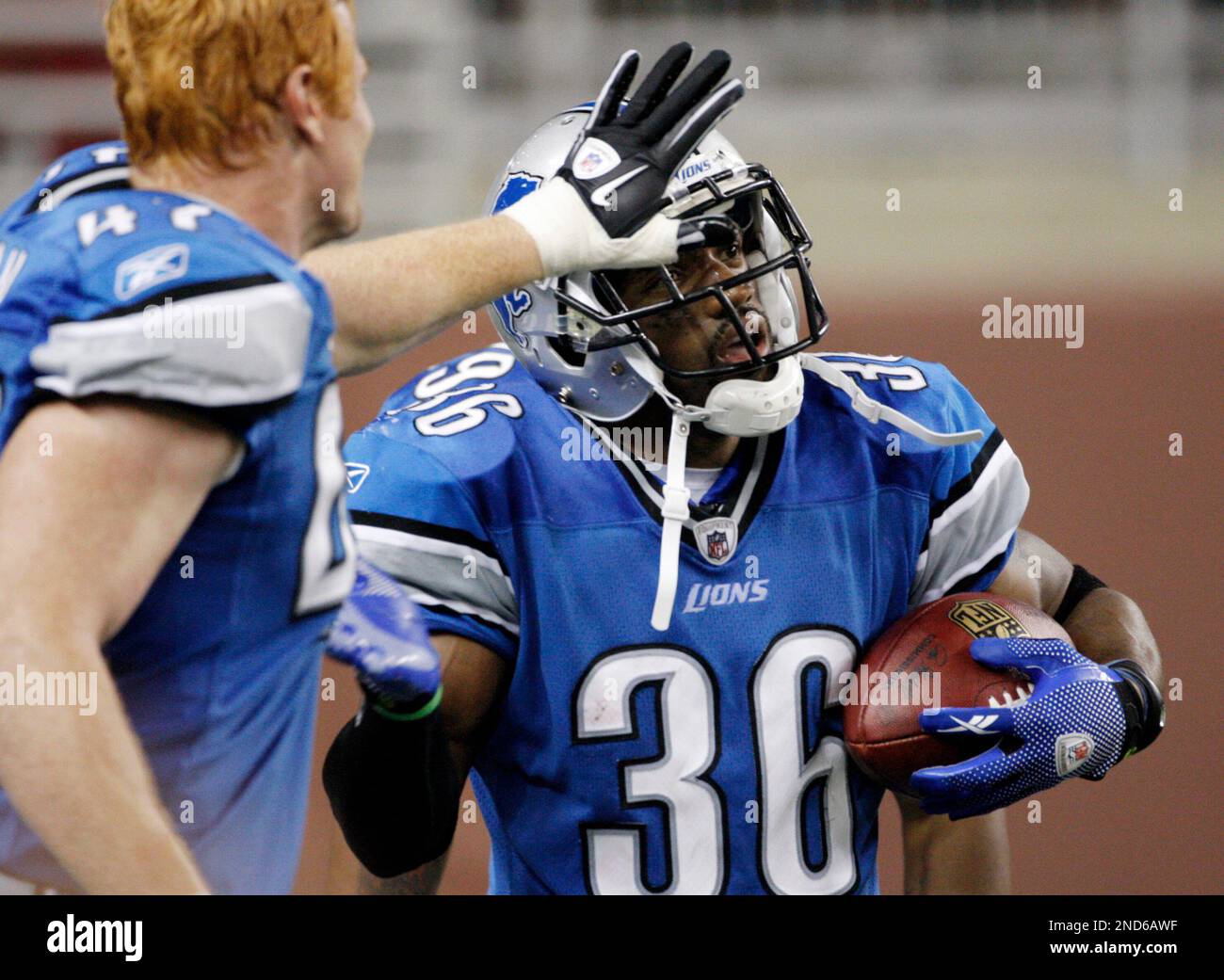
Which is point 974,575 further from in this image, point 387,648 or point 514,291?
point 387,648

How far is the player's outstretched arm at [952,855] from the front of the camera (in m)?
2.29

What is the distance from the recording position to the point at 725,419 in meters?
2.06

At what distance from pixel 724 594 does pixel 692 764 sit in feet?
0.68

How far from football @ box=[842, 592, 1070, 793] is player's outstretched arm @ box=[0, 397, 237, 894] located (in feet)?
3.08

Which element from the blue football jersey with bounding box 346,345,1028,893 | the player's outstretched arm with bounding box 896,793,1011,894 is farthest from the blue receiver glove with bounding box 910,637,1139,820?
the player's outstretched arm with bounding box 896,793,1011,894

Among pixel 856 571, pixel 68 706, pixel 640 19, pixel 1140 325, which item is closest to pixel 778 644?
pixel 856 571

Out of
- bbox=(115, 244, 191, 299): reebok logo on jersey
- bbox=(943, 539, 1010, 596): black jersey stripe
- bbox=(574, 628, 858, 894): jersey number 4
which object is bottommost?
bbox=(574, 628, 858, 894): jersey number 4

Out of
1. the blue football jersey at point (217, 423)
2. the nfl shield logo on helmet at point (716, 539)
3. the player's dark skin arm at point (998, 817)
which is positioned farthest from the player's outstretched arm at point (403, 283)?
the player's dark skin arm at point (998, 817)

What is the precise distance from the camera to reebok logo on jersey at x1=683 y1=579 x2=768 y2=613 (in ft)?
6.77

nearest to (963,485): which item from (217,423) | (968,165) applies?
(217,423)

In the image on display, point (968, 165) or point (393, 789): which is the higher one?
point (968, 165)

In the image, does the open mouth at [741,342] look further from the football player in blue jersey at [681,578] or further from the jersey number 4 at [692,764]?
the jersey number 4 at [692,764]

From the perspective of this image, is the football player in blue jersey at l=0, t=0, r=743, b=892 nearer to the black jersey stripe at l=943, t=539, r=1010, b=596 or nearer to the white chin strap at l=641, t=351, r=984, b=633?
the white chin strap at l=641, t=351, r=984, b=633

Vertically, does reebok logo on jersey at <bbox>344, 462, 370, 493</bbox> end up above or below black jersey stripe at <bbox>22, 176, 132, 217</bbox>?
below
